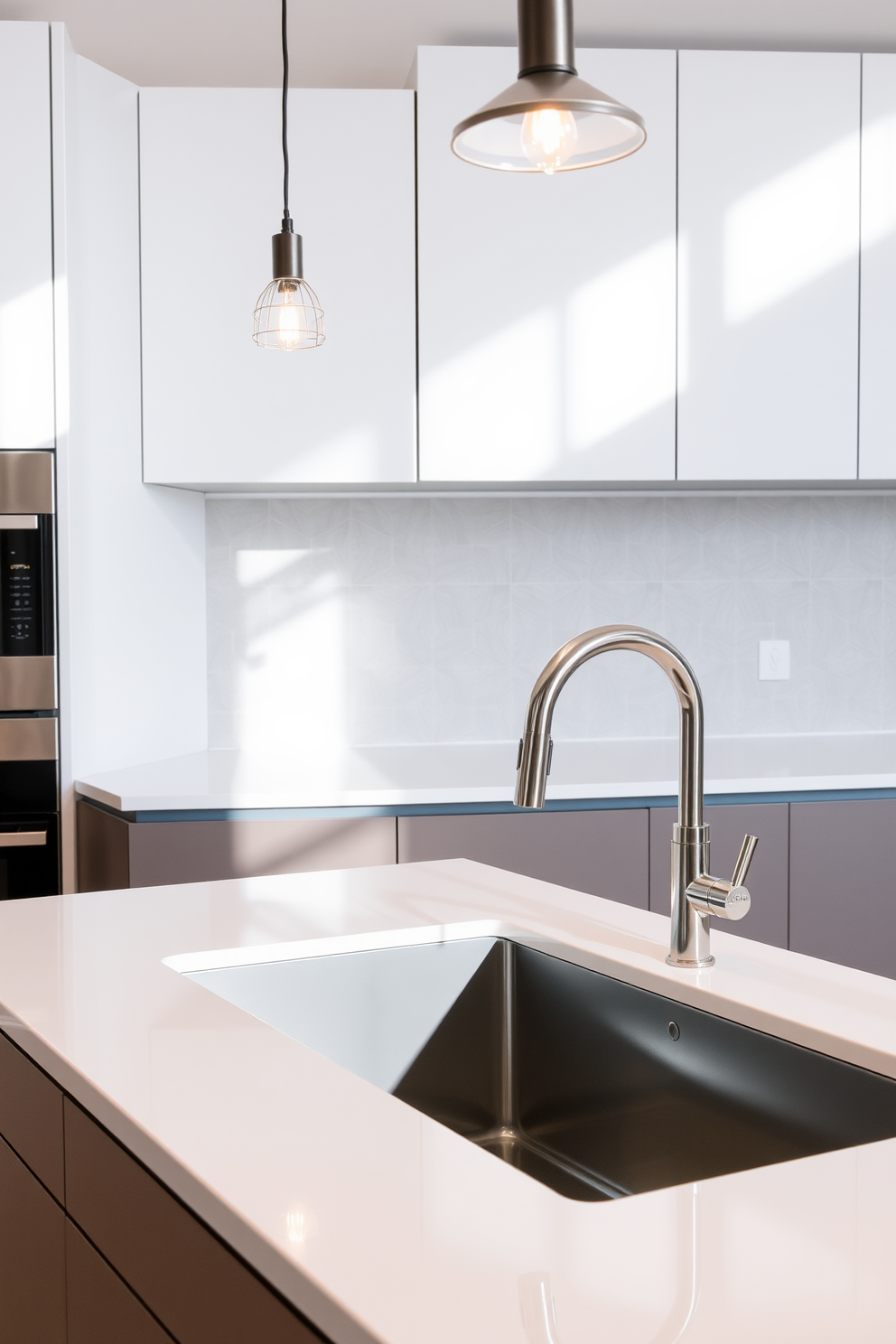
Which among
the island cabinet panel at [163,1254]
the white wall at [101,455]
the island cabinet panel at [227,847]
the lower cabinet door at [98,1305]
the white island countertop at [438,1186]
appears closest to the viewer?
the white island countertop at [438,1186]

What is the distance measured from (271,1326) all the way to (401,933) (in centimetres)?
66

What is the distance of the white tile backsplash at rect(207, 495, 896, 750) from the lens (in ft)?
10.0

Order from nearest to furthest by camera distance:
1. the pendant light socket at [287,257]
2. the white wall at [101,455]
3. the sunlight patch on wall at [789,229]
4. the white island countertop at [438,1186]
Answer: the white island countertop at [438,1186] → the pendant light socket at [287,257] → the white wall at [101,455] → the sunlight patch on wall at [789,229]

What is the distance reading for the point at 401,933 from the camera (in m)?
1.32

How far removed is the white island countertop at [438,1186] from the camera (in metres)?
0.58

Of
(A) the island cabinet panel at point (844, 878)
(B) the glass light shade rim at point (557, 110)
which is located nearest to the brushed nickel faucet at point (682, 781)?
(B) the glass light shade rim at point (557, 110)

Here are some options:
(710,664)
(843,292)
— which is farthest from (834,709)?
(843,292)

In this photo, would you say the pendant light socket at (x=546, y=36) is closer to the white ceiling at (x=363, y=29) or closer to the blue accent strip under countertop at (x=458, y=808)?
the blue accent strip under countertop at (x=458, y=808)

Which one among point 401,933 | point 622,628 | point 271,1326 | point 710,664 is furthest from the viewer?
point 710,664

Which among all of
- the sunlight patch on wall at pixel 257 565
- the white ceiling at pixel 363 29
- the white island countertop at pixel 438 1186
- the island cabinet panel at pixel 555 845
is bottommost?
the island cabinet panel at pixel 555 845

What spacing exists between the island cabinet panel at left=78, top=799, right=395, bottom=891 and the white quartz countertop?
0.04m

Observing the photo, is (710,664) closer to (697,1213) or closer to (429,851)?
(429,851)

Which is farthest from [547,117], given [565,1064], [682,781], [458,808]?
[458,808]

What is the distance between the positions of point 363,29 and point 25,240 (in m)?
0.90
